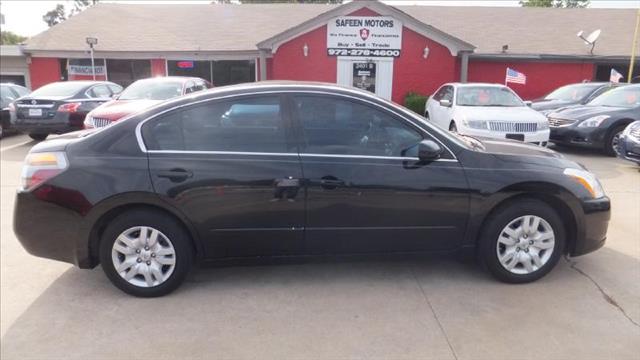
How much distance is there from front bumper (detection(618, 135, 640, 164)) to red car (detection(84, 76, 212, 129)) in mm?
8025

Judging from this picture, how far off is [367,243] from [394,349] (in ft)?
3.12

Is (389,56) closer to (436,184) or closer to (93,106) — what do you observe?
(93,106)

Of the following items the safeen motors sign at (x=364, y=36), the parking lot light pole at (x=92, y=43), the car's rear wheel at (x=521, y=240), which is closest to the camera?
the car's rear wheel at (x=521, y=240)

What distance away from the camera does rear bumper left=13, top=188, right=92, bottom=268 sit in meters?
3.62

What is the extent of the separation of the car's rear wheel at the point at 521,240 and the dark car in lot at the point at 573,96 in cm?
885

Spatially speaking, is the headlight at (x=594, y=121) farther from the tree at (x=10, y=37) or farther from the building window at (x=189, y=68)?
the tree at (x=10, y=37)

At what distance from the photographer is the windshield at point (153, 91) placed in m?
9.49

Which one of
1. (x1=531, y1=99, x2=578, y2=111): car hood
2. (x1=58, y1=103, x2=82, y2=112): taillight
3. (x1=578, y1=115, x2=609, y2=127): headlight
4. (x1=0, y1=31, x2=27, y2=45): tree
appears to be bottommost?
(x1=578, y1=115, x2=609, y2=127): headlight

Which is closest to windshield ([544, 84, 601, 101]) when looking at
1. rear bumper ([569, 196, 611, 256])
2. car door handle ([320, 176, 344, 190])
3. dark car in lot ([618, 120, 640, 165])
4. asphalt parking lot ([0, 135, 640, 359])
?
dark car in lot ([618, 120, 640, 165])

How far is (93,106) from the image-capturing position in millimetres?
11031

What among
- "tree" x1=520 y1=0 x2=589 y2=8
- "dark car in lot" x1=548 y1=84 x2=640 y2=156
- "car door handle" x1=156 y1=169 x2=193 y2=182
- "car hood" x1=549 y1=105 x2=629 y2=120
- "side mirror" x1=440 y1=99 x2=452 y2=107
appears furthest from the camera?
"tree" x1=520 y1=0 x2=589 y2=8

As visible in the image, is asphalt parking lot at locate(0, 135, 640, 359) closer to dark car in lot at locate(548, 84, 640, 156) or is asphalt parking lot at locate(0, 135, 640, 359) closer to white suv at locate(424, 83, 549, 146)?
white suv at locate(424, 83, 549, 146)

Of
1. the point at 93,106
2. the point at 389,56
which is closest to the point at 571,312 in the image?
the point at 93,106

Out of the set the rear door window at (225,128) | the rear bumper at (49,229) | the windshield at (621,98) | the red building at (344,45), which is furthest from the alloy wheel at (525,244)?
the red building at (344,45)
